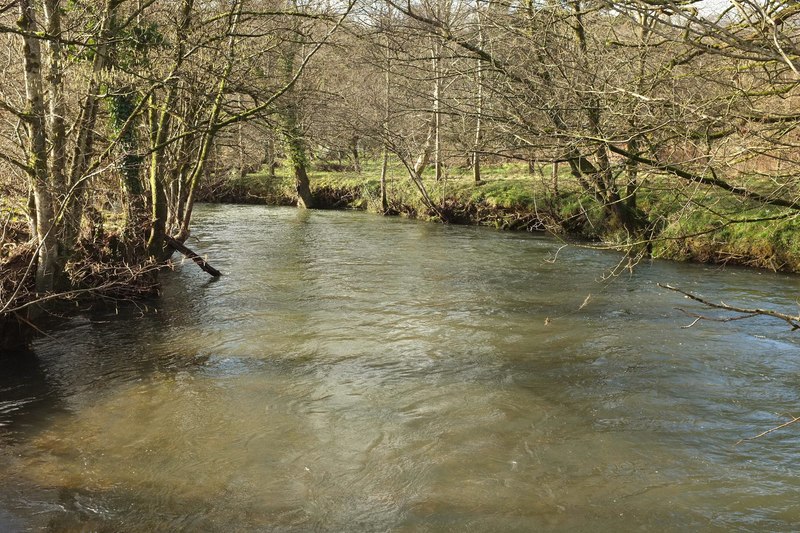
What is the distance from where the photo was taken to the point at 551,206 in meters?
18.7

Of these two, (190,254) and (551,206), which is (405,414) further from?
(551,206)

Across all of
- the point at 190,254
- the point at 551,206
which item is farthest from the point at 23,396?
the point at 551,206

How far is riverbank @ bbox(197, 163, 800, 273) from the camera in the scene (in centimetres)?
1053

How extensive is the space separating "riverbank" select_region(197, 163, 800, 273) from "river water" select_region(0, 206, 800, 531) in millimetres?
1738

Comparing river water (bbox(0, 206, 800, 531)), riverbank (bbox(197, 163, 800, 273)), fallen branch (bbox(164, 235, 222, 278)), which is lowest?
river water (bbox(0, 206, 800, 531))

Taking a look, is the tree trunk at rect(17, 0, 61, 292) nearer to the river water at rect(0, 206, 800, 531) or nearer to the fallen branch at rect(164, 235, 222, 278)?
the river water at rect(0, 206, 800, 531)

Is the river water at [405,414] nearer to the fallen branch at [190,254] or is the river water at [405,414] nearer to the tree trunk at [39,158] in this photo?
the fallen branch at [190,254]

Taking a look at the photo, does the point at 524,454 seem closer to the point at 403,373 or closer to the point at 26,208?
the point at 403,373

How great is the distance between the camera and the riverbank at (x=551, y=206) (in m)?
10.5

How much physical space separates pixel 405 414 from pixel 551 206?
40.0ft

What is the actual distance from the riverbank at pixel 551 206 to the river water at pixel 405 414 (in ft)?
5.70

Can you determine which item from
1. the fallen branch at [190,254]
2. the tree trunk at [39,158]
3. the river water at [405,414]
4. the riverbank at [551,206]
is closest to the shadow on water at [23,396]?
the river water at [405,414]

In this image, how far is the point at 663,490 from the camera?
19.8 ft

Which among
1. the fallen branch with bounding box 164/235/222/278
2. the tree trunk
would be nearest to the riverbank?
the tree trunk
